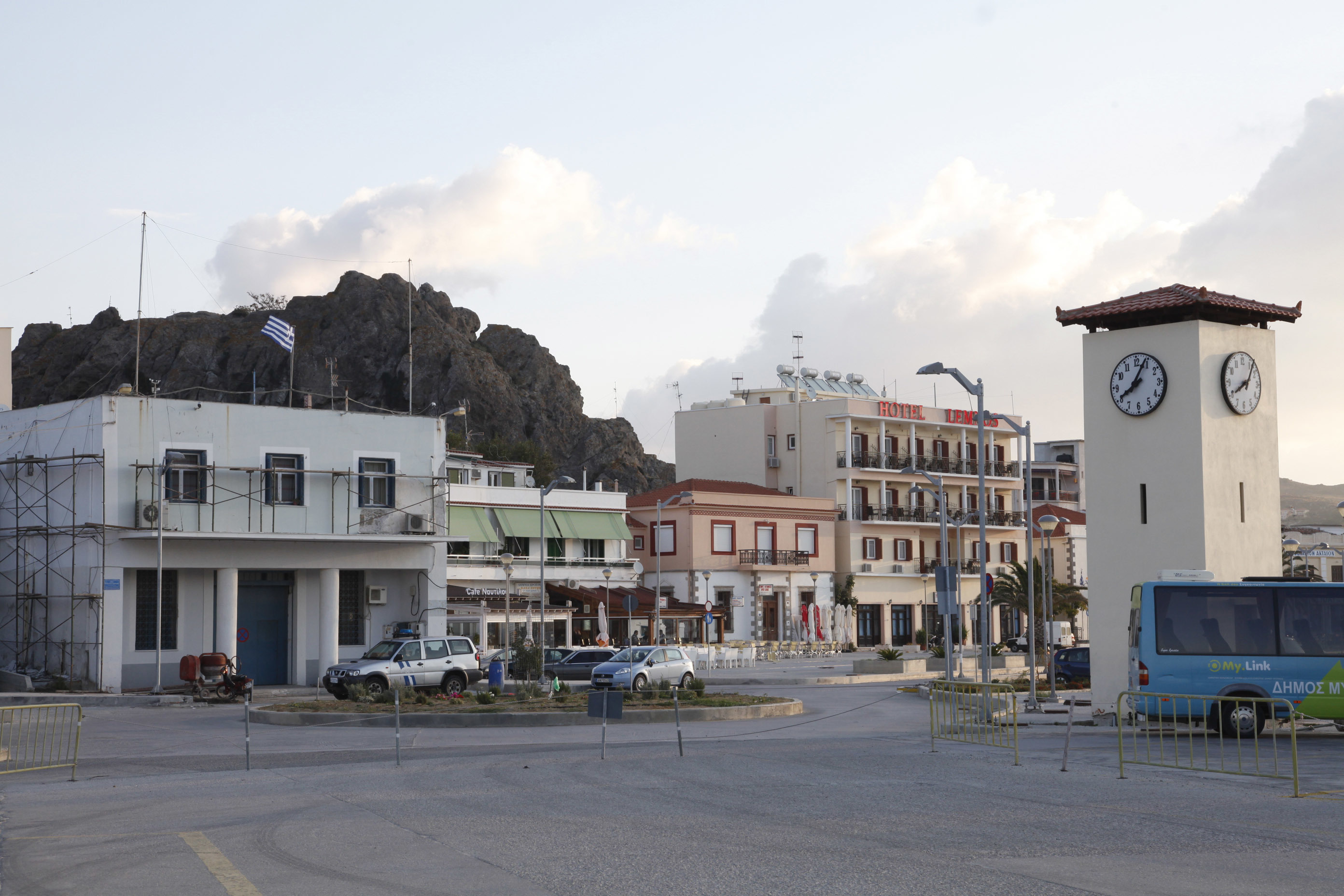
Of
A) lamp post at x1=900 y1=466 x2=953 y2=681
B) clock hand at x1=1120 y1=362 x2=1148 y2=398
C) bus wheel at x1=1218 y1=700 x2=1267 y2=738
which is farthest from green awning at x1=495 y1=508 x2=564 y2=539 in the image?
bus wheel at x1=1218 y1=700 x2=1267 y2=738

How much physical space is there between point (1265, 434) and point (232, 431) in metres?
28.1

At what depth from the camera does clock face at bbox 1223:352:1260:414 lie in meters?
26.0

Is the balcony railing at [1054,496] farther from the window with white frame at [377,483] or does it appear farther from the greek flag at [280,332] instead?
the greek flag at [280,332]

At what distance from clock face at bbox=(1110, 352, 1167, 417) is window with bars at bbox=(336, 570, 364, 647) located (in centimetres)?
2590

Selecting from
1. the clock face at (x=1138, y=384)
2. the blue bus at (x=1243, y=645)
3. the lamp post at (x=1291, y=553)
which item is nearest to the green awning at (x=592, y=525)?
the lamp post at (x=1291, y=553)

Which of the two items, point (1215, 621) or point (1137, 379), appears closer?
point (1215, 621)

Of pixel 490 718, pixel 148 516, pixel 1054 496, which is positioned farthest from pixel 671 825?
pixel 1054 496

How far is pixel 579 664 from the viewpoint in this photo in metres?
45.6

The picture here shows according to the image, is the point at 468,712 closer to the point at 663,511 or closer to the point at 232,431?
the point at 232,431

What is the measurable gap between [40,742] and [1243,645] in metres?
19.6

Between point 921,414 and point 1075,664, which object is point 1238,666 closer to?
point 1075,664

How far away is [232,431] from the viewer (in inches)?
1615

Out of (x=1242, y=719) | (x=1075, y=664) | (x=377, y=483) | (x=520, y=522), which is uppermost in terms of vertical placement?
(x=377, y=483)

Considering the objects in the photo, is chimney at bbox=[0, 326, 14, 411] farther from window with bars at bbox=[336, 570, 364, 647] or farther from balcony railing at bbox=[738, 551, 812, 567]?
balcony railing at bbox=[738, 551, 812, 567]
